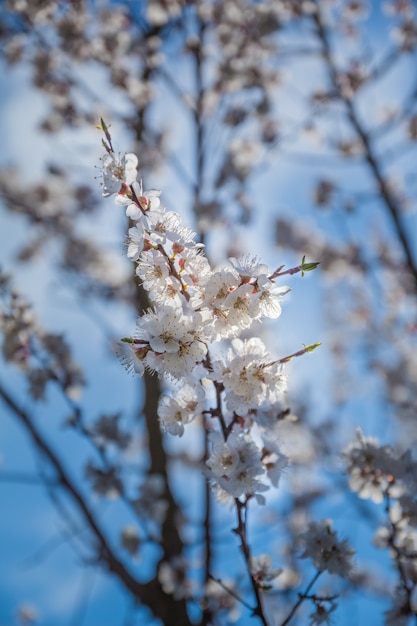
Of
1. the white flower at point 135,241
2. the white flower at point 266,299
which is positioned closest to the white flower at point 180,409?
the white flower at point 266,299

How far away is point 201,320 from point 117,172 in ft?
1.67

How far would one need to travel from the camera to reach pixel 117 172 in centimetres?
142

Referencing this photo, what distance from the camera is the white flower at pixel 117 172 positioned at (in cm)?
140

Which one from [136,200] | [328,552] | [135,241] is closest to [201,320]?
[135,241]

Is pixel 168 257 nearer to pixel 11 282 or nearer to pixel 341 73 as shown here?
pixel 11 282

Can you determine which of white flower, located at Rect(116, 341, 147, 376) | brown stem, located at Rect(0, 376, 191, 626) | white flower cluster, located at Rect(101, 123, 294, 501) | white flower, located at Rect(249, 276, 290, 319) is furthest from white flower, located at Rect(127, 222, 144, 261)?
brown stem, located at Rect(0, 376, 191, 626)

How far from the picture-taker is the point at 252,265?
55.7 inches

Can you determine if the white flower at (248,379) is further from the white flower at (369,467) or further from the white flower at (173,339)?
the white flower at (369,467)

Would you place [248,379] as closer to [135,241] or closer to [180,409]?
[180,409]

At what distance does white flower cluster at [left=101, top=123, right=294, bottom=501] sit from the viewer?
134cm

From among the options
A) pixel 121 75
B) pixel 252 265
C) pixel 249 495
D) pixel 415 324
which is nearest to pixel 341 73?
pixel 121 75

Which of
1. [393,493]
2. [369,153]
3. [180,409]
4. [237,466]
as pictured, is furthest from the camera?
[369,153]

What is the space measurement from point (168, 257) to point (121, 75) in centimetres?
496

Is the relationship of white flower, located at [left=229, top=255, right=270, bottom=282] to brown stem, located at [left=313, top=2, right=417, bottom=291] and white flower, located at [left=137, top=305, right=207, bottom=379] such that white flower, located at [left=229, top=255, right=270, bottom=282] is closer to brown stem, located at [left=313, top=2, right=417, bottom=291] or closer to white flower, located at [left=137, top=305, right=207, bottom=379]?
white flower, located at [left=137, top=305, right=207, bottom=379]
